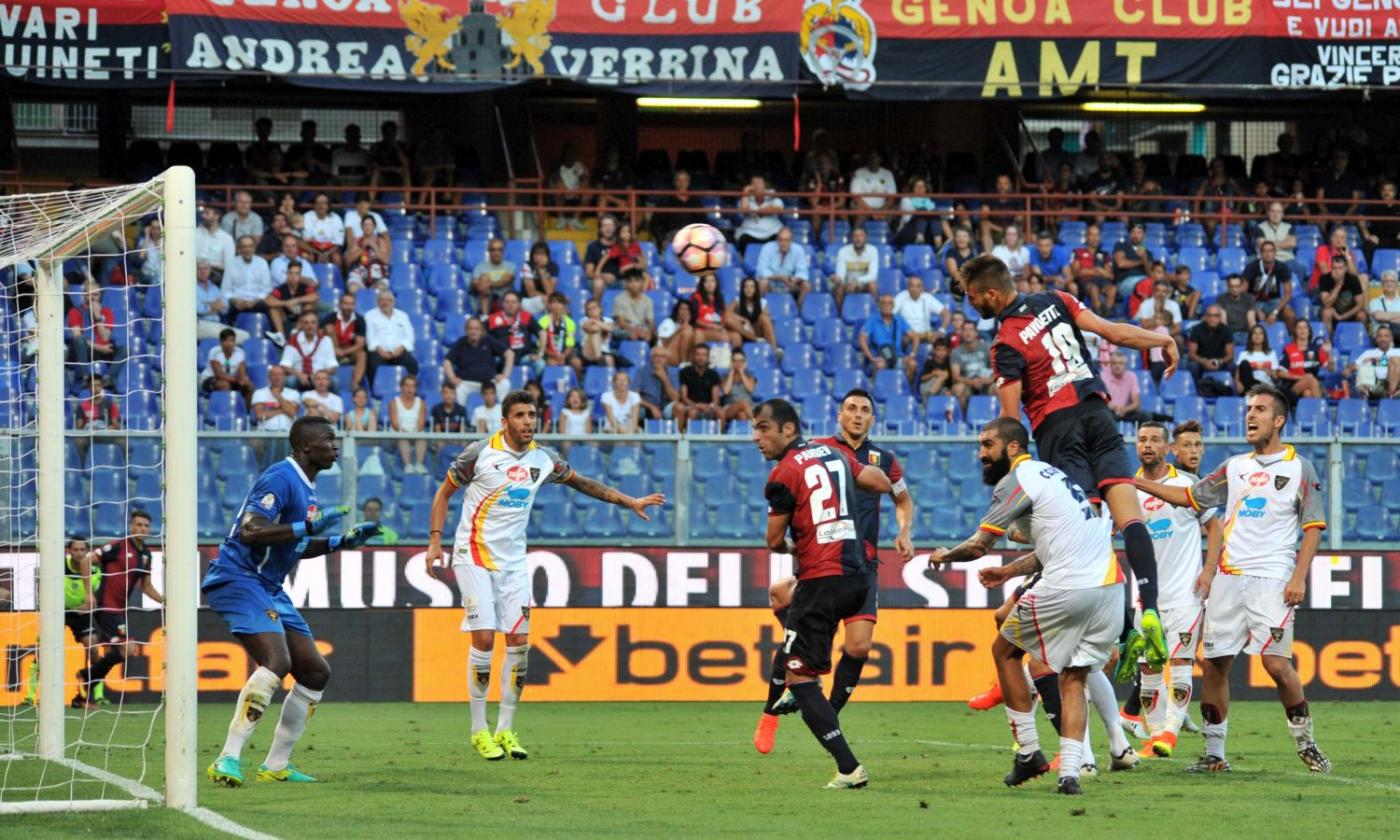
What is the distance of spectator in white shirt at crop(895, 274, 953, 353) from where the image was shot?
918 inches

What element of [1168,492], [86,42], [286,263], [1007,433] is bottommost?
[1168,492]

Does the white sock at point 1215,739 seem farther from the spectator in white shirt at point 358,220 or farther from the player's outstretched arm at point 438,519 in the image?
the spectator in white shirt at point 358,220

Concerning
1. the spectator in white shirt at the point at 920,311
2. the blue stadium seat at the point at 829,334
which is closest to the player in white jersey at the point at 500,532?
the blue stadium seat at the point at 829,334

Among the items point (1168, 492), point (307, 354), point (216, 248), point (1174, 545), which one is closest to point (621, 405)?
point (307, 354)

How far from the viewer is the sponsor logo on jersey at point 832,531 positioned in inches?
402

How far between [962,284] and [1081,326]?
686 mm

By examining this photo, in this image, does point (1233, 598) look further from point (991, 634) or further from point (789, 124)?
point (789, 124)

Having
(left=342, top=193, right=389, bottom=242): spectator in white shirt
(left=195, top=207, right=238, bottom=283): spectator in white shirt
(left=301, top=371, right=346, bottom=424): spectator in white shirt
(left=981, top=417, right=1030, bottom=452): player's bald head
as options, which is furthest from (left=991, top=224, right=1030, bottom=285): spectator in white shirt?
(left=981, top=417, right=1030, bottom=452): player's bald head

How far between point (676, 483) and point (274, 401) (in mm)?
4815

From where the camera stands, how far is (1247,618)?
11.3 m

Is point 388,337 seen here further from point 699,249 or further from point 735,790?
point 735,790

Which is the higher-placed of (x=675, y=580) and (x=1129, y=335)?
(x=1129, y=335)

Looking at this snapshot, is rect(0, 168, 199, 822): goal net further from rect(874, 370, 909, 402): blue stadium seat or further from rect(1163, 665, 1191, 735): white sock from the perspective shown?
rect(874, 370, 909, 402): blue stadium seat

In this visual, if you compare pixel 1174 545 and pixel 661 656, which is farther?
pixel 661 656
